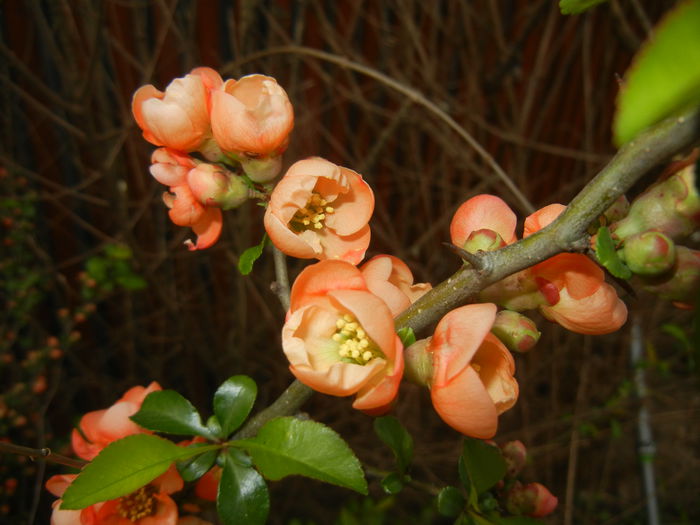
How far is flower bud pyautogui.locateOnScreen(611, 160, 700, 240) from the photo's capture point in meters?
0.47

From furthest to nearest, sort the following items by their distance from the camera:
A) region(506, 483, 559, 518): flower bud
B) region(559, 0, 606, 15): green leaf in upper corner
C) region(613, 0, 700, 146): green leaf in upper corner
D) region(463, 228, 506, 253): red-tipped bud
Answer: region(506, 483, 559, 518): flower bud → region(463, 228, 506, 253): red-tipped bud → region(559, 0, 606, 15): green leaf in upper corner → region(613, 0, 700, 146): green leaf in upper corner

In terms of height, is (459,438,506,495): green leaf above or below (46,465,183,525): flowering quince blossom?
above

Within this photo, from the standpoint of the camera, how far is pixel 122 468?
532 mm

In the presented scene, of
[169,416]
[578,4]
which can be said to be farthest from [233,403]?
[578,4]

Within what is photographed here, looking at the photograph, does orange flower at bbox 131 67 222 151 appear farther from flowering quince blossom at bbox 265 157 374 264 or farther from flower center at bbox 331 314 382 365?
flower center at bbox 331 314 382 365

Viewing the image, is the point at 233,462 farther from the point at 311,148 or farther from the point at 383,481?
the point at 311,148

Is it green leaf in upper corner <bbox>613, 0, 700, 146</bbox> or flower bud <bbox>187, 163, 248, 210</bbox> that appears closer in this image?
green leaf in upper corner <bbox>613, 0, 700, 146</bbox>

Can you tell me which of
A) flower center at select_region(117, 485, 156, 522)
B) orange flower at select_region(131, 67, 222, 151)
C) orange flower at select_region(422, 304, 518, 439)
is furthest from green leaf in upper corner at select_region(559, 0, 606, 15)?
flower center at select_region(117, 485, 156, 522)

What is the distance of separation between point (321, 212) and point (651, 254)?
14.8 inches

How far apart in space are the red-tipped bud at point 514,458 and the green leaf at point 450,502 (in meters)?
0.13

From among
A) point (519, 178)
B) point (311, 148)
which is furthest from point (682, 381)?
point (311, 148)

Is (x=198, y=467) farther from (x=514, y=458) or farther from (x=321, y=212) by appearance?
(x=514, y=458)

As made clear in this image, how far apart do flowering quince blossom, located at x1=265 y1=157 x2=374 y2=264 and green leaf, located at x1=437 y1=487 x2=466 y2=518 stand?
0.33m

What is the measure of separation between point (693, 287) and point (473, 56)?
2.25 meters
